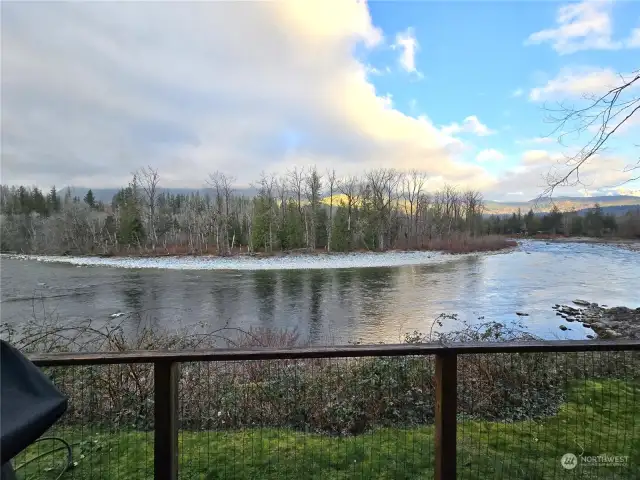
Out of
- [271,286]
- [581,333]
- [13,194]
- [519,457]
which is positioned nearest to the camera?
[519,457]

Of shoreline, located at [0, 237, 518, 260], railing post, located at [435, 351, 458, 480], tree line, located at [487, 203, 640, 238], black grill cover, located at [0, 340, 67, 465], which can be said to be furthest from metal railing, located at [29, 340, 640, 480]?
tree line, located at [487, 203, 640, 238]

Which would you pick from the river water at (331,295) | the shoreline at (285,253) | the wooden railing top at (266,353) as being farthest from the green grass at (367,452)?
the shoreline at (285,253)

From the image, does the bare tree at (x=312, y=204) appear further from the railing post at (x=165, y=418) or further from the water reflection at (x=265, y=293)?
the railing post at (x=165, y=418)

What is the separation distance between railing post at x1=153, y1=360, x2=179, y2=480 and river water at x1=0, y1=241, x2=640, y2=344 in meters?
7.91

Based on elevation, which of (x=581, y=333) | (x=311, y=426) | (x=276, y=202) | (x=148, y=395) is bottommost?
(x=581, y=333)

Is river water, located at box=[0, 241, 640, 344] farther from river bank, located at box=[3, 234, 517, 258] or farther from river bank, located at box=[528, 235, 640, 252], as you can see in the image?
river bank, located at box=[528, 235, 640, 252]

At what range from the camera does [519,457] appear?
2939 mm

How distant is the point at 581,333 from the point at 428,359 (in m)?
8.66

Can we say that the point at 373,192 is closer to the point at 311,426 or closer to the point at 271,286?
the point at 271,286

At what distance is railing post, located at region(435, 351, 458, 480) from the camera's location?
206cm

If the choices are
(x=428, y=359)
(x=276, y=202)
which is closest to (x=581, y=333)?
(x=428, y=359)

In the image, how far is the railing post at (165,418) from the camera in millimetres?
1967

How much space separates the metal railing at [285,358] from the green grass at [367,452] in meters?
0.89

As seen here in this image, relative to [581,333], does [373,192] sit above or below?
above
